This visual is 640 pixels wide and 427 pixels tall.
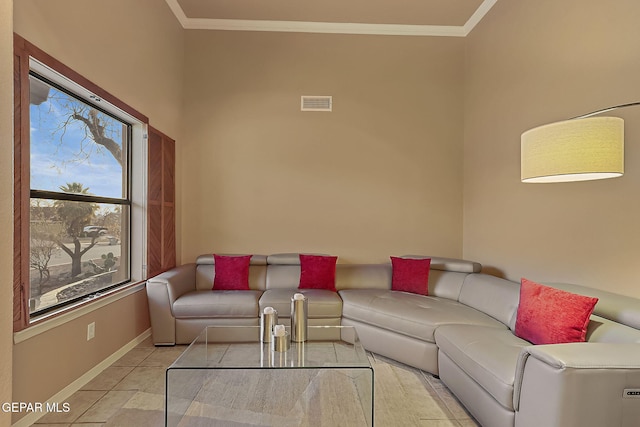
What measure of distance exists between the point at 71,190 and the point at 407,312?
114 inches

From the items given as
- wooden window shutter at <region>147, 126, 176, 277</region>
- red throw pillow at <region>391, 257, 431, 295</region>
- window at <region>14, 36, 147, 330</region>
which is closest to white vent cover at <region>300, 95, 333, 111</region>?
wooden window shutter at <region>147, 126, 176, 277</region>

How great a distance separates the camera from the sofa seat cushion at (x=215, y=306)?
10.6 feet

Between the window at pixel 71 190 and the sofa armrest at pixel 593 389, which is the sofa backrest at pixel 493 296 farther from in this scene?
the window at pixel 71 190

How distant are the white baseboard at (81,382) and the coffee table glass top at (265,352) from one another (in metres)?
0.95

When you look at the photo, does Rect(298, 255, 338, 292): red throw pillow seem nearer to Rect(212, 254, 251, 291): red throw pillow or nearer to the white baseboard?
Rect(212, 254, 251, 291): red throw pillow

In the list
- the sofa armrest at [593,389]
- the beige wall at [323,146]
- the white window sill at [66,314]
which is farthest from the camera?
the beige wall at [323,146]

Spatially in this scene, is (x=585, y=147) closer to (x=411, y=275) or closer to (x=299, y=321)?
(x=299, y=321)

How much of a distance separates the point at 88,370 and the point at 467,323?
3.00 metres

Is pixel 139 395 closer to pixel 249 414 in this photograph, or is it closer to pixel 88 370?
pixel 88 370

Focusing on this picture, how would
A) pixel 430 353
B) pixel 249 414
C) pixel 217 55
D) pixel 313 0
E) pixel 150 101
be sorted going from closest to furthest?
pixel 249 414 → pixel 430 353 → pixel 150 101 → pixel 313 0 → pixel 217 55

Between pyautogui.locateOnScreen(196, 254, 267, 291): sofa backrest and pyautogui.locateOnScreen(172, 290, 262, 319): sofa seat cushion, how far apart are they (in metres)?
0.43

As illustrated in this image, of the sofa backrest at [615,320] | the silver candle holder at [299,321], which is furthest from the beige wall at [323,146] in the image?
the sofa backrest at [615,320]

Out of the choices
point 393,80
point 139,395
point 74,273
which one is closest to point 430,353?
point 139,395

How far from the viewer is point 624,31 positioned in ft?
7.29
